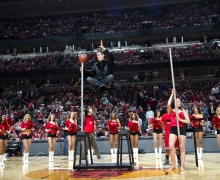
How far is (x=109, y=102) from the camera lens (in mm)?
25562

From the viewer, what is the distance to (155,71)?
32.8 meters

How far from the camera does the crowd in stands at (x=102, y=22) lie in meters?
37.1

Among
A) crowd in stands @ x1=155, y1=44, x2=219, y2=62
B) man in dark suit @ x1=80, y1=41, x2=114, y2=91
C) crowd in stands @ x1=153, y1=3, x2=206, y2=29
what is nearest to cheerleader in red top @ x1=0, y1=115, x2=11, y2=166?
man in dark suit @ x1=80, y1=41, x2=114, y2=91

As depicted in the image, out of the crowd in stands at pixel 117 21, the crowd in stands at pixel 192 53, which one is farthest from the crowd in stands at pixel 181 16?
the crowd in stands at pixel 192 53

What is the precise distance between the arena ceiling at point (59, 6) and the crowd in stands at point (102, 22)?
0.86m

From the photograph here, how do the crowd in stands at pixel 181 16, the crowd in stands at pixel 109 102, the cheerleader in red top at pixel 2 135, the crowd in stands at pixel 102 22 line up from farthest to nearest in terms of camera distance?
the crowd in stands at pixel 102 22 < the crowd in stands at pixel 181 16 < the crowd in stands at pixel 109 102 < the cheerleader in red top at pixel 2 135

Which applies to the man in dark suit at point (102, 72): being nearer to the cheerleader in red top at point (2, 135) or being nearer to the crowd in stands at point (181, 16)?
the cheerleader in red top at point (2, 135)

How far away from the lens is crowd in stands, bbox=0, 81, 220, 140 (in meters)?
20.4

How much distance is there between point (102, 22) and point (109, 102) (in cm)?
1761

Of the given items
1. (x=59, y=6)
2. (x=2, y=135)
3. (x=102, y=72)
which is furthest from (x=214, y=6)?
(x=102, y=72)

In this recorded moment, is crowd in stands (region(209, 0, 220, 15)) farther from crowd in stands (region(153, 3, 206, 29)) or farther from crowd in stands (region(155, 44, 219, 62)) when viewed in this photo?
crowd in stands (region(155, 44, 219, 62))

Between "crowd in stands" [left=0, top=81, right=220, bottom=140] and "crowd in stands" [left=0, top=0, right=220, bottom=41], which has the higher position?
"crowd in stands" [left=0, top=0, right=220, bottom=41]

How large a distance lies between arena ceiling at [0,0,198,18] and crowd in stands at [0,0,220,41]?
86 centimetres

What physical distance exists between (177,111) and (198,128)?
4229 millimetres
